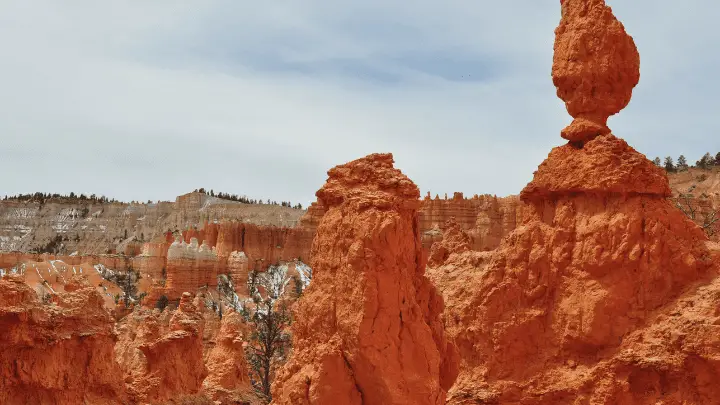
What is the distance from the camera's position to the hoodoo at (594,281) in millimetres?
12508

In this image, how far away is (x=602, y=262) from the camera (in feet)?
43.6

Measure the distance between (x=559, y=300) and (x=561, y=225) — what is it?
1094 millimetres

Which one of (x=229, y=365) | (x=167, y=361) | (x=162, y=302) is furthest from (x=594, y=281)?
(x=162, y=302)

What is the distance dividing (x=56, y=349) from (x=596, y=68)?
1005cm

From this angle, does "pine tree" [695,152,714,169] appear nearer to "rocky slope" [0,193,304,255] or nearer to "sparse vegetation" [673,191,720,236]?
"sparse vegetation" [673,191,720,236]

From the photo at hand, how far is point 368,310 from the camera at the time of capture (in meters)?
10.6

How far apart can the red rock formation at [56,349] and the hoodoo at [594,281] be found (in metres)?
6.57

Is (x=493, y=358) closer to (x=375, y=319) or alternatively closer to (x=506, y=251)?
(x=506, y=251)

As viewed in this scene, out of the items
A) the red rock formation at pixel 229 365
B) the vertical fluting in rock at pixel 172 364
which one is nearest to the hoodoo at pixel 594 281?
the vertical fluting in rock at pixel 172 364

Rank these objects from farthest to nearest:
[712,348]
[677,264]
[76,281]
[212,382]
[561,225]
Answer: [212,382], [76,281], [561,225], [677,264], [712,348]

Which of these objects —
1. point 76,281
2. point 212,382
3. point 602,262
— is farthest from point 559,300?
point 212,382

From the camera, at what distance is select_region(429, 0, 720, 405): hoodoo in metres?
12.5

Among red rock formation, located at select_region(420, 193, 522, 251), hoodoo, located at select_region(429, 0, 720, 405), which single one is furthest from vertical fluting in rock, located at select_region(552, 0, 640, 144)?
red rock formation, located at select_region(420, 193, 522, 251)

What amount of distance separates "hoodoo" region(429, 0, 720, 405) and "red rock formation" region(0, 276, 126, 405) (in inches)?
259
